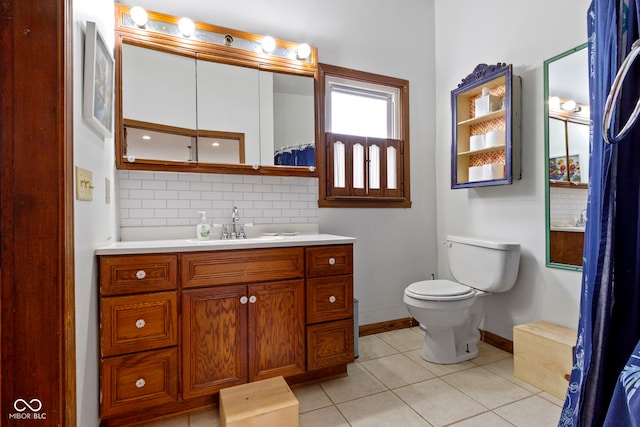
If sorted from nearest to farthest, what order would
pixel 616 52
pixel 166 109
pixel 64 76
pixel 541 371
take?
pixel 64 76
pixel 616 52
pixel 541 371
pixel 166 109

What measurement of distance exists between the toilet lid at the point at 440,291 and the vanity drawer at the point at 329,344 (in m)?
0.48

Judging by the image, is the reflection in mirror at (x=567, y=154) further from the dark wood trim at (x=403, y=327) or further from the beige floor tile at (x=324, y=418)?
the beige floor tile at (x=324, y=418)

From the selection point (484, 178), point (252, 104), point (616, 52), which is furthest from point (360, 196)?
point (616, 52)

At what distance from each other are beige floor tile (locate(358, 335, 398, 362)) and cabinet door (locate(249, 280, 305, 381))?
2.06ft

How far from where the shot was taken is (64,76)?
0.98m

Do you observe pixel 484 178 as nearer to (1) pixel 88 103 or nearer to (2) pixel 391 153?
(2) pixel 391 153

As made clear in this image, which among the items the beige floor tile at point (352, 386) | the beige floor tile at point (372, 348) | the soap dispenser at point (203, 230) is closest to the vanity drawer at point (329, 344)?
the beige floor tile at point (352, 386)

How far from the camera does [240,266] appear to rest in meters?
1.68

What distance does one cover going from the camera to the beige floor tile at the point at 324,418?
1531 mm

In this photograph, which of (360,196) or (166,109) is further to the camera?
(360,196)

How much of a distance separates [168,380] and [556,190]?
241cm

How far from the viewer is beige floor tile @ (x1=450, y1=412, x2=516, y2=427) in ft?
4.91

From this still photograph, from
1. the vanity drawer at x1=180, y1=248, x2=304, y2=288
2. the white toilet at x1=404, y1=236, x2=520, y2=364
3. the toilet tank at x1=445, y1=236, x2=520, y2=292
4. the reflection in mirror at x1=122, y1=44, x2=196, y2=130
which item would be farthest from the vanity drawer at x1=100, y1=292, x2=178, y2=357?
the toilet tank at x1=445, y1=236, x2=520, y2=292

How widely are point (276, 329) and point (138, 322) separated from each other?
2.21 feet
